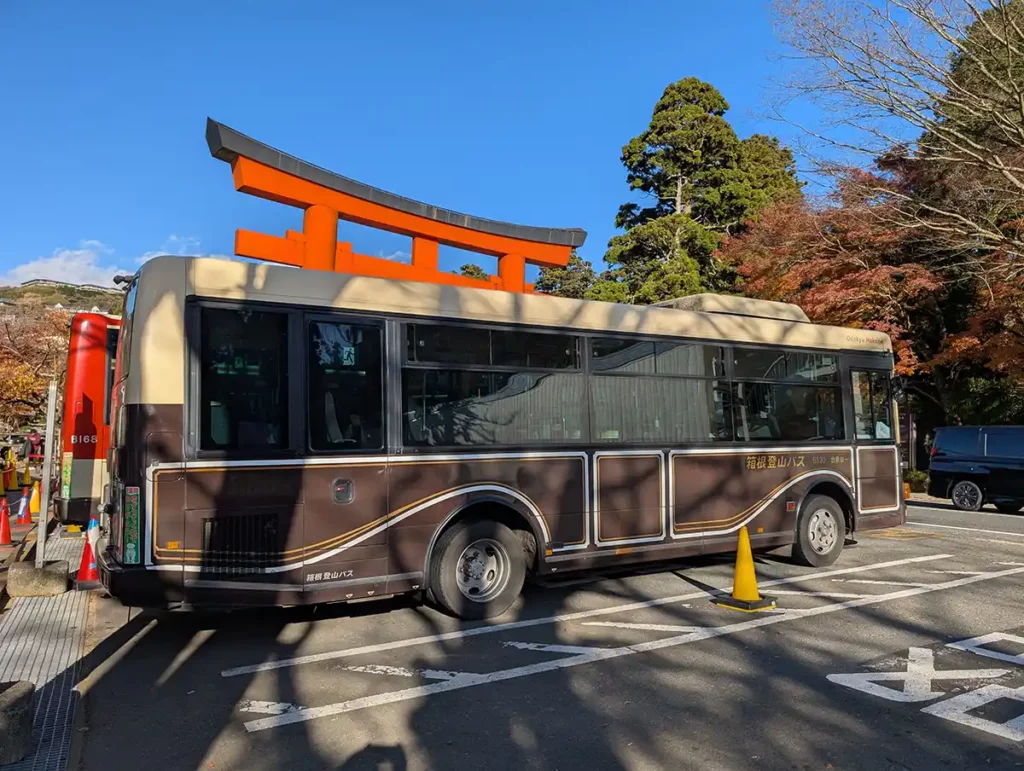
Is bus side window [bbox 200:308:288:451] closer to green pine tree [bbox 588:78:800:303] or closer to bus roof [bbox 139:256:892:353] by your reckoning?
bus roof [bbox 139:256:892:353]

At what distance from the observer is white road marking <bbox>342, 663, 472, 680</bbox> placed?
5.23m

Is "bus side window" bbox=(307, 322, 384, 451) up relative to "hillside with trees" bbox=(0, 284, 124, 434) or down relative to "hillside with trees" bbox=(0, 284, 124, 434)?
down

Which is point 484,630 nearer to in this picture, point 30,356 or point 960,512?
point 960,512

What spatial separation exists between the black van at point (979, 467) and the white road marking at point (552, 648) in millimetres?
13723

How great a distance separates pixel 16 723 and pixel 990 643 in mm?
6644

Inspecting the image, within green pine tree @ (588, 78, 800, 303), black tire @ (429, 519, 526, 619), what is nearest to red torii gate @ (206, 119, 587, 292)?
black tire @ (429, 519, 526, 619)

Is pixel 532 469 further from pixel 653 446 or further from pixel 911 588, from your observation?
pixel 911 588

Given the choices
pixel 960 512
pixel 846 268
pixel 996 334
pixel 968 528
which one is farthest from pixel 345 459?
pixel 996 334

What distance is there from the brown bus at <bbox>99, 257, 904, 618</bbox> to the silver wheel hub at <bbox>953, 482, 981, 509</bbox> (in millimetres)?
9457

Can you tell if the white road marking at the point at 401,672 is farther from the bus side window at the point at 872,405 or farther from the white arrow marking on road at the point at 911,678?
the bus side window at the point at 872,405

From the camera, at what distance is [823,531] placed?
933cm

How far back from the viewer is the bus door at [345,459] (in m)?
5.89

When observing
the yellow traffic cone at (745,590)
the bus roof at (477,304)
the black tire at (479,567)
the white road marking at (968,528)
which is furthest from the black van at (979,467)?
the black tire at (479,567)

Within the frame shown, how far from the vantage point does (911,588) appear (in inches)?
313
